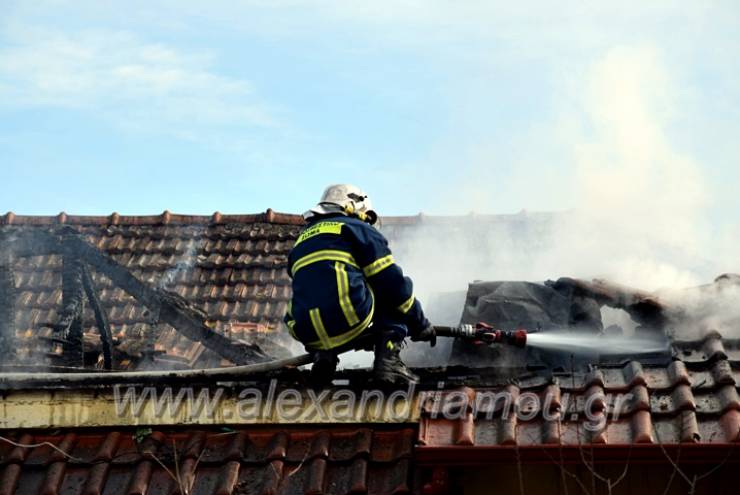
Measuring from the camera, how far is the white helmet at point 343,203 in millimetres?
6902

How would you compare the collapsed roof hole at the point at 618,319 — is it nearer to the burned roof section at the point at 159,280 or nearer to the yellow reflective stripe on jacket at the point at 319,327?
the yellow reflective stripe on jacket at the point at 319,327

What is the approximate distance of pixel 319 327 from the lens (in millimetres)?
6496

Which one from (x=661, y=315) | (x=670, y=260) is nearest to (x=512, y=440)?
(x=661, y=315)

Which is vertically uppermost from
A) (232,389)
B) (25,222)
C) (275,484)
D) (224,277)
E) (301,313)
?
(25,222)

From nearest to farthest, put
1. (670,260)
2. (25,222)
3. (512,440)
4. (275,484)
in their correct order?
(512,440) < (275,484) < (670,260) < (25,222)

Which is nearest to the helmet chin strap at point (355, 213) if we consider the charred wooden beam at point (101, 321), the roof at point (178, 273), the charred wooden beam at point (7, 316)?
the charred wooden beam at point (101, 321)

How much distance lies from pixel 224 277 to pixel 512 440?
6.55m

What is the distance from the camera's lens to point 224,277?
454 inches

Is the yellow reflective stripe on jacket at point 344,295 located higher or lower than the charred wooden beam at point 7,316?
lower

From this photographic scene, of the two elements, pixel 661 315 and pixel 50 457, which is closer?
pixel 50 457

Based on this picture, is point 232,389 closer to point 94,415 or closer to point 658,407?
point 94,415

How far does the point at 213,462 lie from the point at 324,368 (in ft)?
2.94
